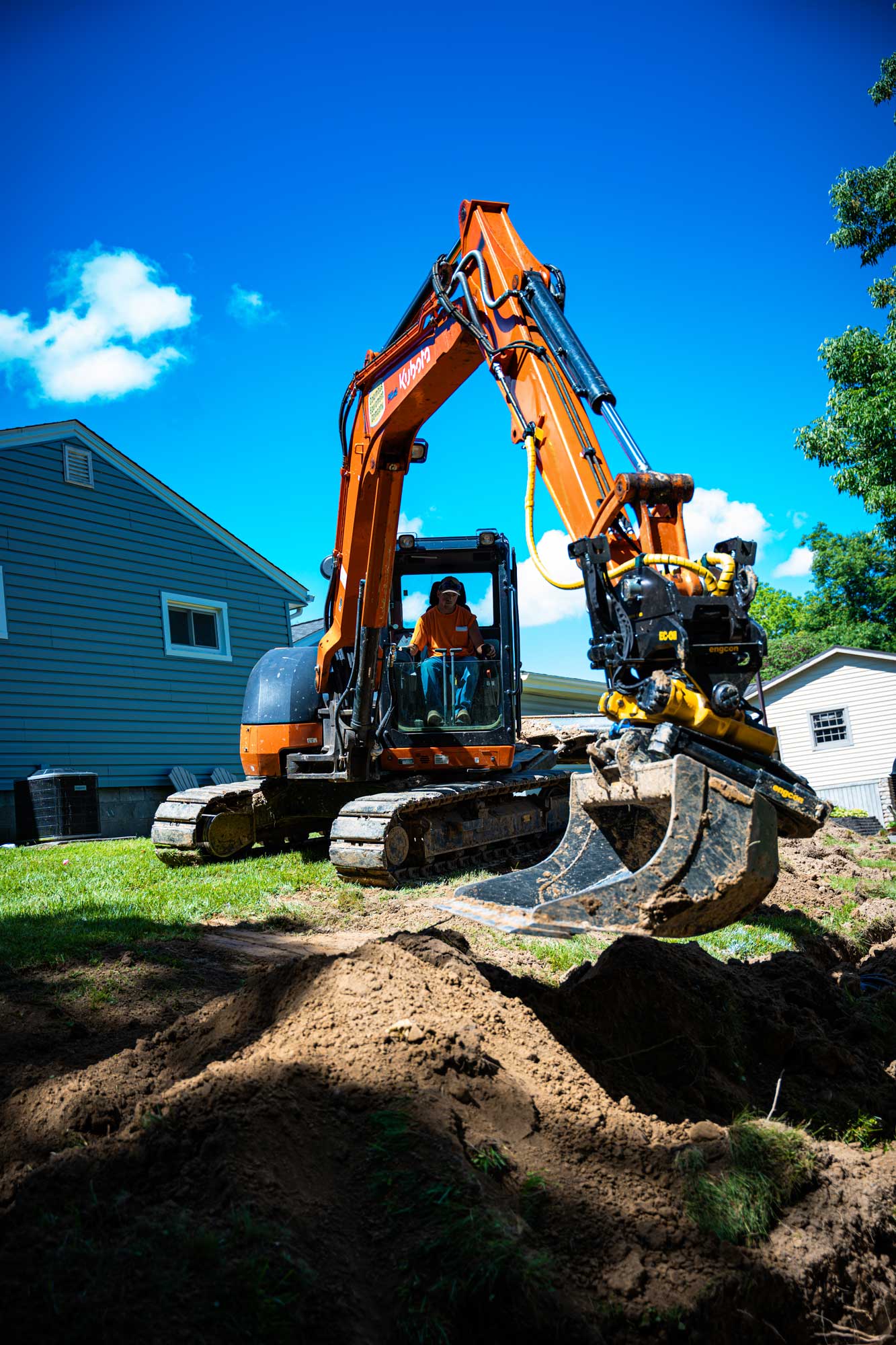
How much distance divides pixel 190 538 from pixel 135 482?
4.18 feet

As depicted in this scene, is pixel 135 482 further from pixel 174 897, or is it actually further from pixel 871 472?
pixel 871 472

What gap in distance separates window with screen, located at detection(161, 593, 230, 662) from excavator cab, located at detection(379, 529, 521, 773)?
6.60 meters

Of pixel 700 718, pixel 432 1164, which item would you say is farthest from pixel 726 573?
pixel 432 1164

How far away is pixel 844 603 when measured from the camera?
151 ft

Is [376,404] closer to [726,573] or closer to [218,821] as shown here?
[218,821]

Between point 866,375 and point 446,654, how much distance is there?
39.1 feet

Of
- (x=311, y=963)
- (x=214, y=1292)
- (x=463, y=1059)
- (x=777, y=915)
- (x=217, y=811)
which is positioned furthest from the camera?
(x=217, y=811)

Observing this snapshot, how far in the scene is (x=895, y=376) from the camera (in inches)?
639

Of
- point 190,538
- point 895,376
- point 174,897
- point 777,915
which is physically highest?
point 895,376

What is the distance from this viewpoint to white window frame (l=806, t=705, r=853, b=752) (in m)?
24.4

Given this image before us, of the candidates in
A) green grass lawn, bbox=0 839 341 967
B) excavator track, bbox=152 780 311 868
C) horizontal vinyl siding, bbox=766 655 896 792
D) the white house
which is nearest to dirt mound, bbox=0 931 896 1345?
green grass lawn, bbox=0 839 341 967

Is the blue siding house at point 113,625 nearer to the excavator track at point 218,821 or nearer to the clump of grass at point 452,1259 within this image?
the excavator track at point 218,821

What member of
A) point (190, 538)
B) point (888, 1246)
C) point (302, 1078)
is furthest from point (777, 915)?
point (190, 538)

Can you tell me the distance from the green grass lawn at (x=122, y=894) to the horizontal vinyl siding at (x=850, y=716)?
728 inches
